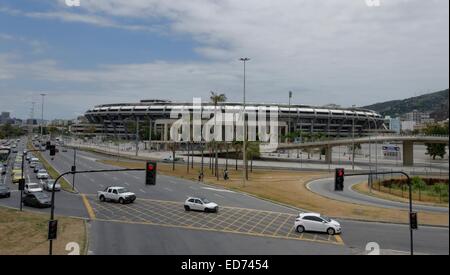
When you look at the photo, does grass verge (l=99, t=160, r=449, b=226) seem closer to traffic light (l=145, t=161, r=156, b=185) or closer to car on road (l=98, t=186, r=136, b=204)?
car on road (l=98, t=186, r=136, b=204)

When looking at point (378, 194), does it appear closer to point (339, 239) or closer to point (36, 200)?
point (339, 239)

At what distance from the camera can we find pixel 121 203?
3838cm

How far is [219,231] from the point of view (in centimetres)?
2711

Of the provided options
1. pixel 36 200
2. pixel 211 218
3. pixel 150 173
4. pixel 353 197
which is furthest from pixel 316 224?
pixel 36 200

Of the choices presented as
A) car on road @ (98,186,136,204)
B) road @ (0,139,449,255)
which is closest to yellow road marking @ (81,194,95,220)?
road @ (0,139,449,255)

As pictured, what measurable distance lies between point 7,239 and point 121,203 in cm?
1413

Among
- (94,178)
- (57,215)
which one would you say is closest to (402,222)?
(57,215)

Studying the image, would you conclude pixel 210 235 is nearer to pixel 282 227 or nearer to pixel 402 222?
pixel 282 227

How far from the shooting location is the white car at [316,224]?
26753 millimetres

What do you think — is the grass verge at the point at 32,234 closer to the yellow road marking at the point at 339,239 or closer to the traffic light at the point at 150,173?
the traffic light at the point at 150,173

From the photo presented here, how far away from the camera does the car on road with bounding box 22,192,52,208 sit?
3625 centimetres

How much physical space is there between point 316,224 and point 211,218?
9.15 meters

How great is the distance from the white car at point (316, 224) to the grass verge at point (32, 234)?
584 inches

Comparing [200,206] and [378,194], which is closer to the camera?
[200,206]
